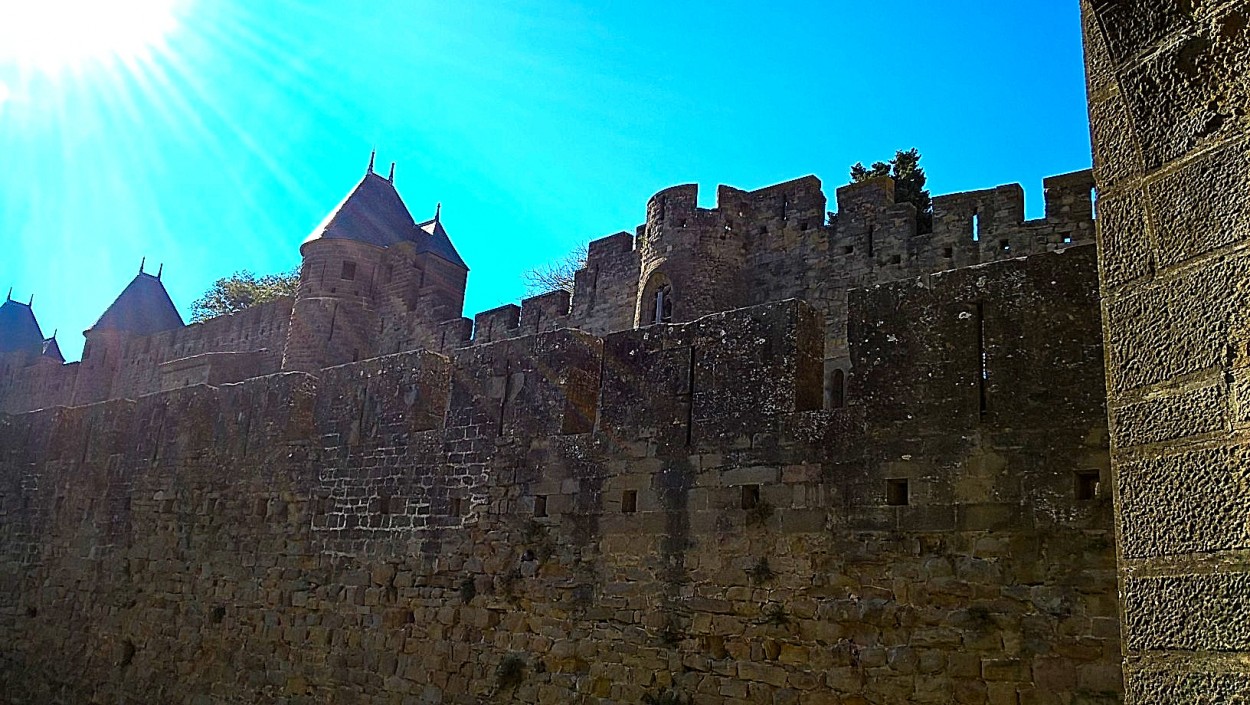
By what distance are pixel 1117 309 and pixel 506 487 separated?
5548 millimetres

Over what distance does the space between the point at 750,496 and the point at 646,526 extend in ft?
2.65

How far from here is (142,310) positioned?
3103cm

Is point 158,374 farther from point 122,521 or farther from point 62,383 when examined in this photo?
point 122,521

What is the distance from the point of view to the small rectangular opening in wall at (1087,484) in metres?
4.70

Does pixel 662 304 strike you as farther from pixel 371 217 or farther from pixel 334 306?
pixel 371 217

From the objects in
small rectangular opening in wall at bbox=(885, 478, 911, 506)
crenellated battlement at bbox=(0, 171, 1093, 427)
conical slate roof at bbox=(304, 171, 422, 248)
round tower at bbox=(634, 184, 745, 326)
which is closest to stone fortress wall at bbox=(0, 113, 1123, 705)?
small rectangular opening in wall at bbox=(885, 478, 911, 506)

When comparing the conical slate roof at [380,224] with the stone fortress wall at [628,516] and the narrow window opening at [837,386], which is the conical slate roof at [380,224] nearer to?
the stone fortress wall at [628,516]

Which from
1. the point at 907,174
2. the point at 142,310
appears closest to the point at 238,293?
the point at 142,310

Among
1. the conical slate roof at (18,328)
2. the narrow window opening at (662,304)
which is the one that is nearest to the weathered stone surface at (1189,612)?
the narrow window opening at (662,304)

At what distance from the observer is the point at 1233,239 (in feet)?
7.41

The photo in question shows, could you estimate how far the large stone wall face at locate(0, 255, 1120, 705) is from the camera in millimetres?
4938

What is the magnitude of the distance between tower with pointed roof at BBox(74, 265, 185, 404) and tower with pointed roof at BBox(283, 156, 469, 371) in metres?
10.8

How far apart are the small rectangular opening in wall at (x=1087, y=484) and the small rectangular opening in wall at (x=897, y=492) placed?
89 cm

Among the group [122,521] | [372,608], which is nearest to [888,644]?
[372,608]
